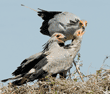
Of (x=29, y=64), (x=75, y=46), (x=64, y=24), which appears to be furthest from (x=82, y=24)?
(x=29, y=64)

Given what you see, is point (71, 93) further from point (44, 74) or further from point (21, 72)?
point (21, 72)

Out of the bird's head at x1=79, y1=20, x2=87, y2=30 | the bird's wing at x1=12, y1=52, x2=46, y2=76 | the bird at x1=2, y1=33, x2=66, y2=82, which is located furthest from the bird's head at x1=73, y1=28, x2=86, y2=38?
the bird's wing at x1=12, y1=52, x2=46, y2=76

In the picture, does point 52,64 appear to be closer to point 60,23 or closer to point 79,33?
point 79,33

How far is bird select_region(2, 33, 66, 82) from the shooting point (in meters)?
6.22

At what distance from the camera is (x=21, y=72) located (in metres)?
6.32

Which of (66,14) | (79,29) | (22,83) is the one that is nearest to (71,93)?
(22,83)

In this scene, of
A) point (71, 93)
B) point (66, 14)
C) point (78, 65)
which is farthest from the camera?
point (66, 14)

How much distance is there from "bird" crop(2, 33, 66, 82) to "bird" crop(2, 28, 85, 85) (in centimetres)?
5

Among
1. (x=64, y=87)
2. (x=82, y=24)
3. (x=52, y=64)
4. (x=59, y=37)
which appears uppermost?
(x=82, y=24)

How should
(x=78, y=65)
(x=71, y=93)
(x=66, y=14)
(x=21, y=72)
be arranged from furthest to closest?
(x=66, y=14)
(x=78, y=65)
(x=21, y=72)
(x=71, y=93)

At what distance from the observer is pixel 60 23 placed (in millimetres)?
7242

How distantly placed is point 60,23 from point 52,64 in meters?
1.65

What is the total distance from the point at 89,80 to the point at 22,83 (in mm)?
1501

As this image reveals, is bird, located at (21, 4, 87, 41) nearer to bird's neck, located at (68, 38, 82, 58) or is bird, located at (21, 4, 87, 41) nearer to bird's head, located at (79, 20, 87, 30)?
bird's head, located at (79, 20, 87, 30)
